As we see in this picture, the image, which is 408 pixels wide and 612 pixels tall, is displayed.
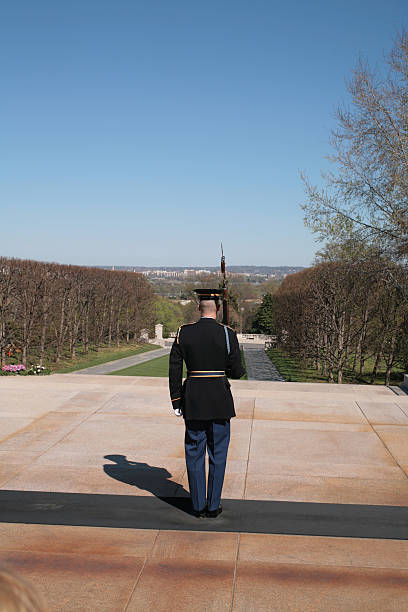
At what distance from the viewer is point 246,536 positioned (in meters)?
3.99

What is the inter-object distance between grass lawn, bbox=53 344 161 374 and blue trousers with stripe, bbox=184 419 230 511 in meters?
25.2

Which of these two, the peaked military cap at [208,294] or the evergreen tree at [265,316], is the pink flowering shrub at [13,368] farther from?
the evergreen tree at [265,316]

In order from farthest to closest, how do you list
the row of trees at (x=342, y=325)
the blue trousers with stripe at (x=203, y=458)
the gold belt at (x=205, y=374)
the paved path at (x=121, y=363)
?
the paved path at (x=121, y=363), the row of trees at (x=342, y=325), the gold belt at (x=205, y=374), the blue trousers with stripe at (x=203, y=458)

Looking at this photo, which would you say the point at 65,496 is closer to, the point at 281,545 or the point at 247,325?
the point at 281,545

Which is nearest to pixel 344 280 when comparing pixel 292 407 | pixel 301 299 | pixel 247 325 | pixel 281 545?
pixel 292 407

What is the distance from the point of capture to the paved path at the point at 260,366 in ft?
97.8

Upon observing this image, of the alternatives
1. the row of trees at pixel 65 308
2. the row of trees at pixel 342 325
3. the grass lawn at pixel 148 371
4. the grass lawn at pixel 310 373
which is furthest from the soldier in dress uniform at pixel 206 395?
the row of trees at pixel 65 308

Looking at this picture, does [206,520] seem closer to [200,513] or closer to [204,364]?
[200,513]

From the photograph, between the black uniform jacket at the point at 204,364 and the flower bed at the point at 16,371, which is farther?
the flower bed at the point at 16,371

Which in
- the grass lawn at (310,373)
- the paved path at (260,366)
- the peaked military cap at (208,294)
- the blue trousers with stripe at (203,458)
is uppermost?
the peaked military cap at (208,294)

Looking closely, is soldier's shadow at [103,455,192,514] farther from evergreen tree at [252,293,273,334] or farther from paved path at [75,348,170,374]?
evergreen tree at [252,293,273,334]

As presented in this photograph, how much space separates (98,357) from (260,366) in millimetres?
10328

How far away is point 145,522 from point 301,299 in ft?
93.0

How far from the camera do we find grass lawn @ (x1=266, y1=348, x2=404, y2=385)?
26.4 metres
